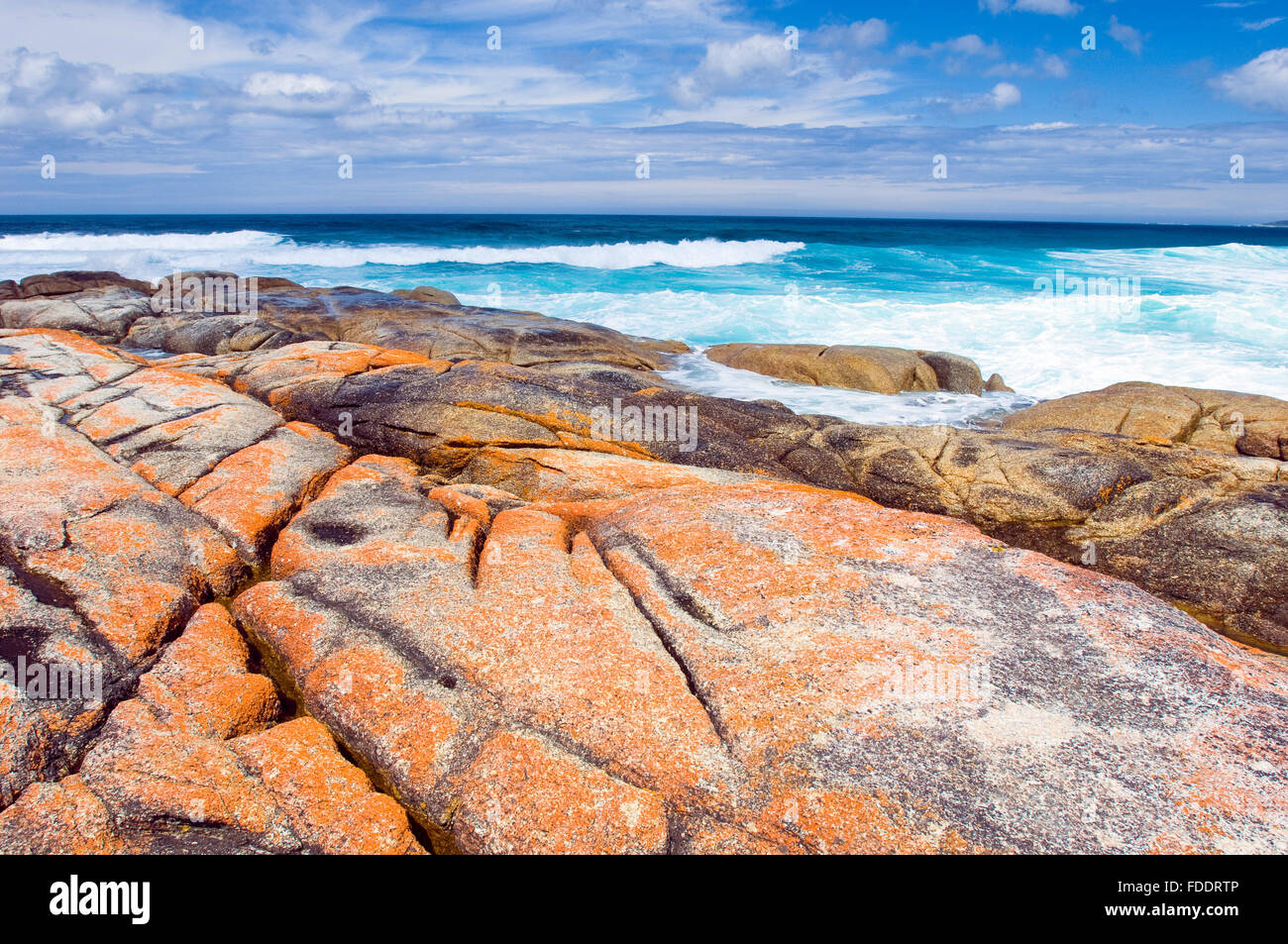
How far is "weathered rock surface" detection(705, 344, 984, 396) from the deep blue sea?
30.5 inches

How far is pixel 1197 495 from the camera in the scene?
7.81 m

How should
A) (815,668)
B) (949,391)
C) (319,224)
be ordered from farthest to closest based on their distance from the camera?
(319,224), (949,391), (815,668)

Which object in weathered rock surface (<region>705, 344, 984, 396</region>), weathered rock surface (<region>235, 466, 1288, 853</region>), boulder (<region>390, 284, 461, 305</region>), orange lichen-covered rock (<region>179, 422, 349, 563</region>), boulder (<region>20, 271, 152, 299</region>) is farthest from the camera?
boulder (<region>390, 284, 461, 305</region>)

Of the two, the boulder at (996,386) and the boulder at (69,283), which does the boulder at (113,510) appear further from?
the boulder at (996,386)

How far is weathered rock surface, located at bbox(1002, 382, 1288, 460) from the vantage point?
11680mm

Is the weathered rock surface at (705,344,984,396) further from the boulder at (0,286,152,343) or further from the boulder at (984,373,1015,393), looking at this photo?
the boulder at (0,286,152,343)

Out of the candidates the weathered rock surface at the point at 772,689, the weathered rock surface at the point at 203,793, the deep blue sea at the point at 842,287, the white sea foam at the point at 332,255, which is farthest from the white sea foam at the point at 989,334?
the white sea foam at the point at 332,255

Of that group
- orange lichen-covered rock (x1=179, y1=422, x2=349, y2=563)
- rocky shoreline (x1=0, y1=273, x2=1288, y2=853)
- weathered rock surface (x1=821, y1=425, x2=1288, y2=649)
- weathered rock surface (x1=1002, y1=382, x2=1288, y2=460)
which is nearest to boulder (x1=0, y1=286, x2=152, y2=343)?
rocky shoreline (x1=0, y1=273, x2=1288, y2=853)

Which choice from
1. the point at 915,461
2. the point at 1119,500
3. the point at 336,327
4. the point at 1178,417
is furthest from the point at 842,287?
the point at 1119,500

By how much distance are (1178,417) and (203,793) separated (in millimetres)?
14987

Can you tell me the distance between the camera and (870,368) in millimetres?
15938
